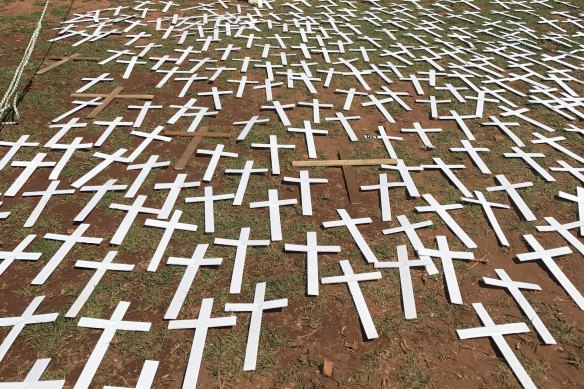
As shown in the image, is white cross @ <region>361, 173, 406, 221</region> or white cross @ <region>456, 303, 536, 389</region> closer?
white cross @ <region>456, 303, 536, 389</region>

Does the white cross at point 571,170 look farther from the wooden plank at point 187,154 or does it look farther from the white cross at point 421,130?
the wooden plank at point 187,154

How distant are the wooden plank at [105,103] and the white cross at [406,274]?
13.1ft

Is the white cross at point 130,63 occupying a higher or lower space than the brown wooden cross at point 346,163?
higher

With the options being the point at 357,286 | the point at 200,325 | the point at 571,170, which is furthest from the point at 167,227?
the point at 571,170

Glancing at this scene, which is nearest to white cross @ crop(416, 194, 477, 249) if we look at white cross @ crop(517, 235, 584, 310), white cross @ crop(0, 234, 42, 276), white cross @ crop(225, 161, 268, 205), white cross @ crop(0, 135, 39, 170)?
white cross @ crop(517, 235, 584, 310)

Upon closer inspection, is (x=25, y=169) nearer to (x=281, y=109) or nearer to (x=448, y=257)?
(x=281, y=109)

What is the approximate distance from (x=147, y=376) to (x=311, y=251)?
1524 mm

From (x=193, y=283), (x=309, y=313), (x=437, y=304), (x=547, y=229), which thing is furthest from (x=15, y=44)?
(x=547, y=229)

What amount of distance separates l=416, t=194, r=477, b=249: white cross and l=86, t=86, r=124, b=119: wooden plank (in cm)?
407

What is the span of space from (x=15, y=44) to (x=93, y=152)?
4.12 meters

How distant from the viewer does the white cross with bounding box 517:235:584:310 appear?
3.10 meters

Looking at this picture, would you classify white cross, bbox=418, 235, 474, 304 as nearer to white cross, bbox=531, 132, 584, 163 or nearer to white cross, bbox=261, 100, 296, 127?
white cross, bbox=531, 132, 584, 163

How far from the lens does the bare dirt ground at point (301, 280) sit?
2.60 m

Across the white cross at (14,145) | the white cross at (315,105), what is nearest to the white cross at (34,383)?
the white cross at (14,145)
